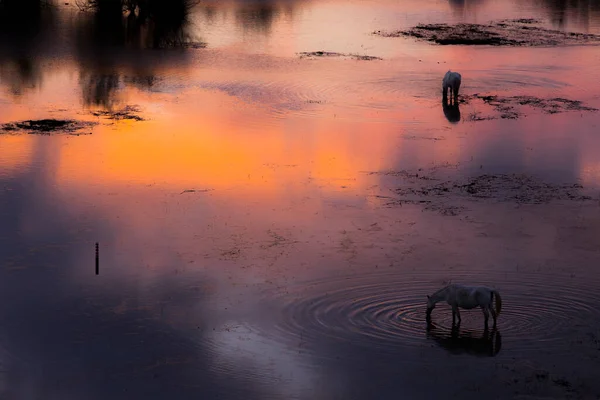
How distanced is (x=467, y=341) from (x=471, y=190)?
814 centimetres

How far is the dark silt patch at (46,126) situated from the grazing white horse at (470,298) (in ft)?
47.9

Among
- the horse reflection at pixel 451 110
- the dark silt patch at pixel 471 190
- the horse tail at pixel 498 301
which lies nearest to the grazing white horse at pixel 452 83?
the horse reflection at pixel 451 110

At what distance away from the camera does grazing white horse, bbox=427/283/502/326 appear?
15.2 metres

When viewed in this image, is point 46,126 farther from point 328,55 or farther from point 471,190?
point 328,55

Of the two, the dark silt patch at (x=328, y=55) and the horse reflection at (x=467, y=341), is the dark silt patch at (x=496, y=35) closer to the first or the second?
the dark silt patch at (x=328, y=55)

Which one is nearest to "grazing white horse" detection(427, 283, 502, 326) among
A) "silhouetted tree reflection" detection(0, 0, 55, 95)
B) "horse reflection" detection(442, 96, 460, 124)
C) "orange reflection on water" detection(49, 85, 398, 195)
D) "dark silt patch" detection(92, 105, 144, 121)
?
"orange reflection on water" detection(49, 85, 398, 195)

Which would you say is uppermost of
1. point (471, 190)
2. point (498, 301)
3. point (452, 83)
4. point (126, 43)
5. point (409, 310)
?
point (126, 43)

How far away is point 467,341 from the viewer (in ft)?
49.9

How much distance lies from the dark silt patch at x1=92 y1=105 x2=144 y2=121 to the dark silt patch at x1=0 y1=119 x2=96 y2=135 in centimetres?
91

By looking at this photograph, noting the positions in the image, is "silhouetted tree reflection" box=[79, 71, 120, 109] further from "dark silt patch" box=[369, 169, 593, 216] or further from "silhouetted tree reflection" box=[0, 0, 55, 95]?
"dark silt patch" box=[369, 169, 593, 216]

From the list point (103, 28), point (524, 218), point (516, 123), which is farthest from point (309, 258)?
point (103, 28)

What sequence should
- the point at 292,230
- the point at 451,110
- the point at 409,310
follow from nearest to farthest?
the point at 409,310
the point at 292,230
the point at 451,110

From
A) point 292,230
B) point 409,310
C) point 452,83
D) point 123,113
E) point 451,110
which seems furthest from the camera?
point 452,83

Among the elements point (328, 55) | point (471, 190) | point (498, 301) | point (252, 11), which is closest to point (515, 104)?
point (471, 190)
